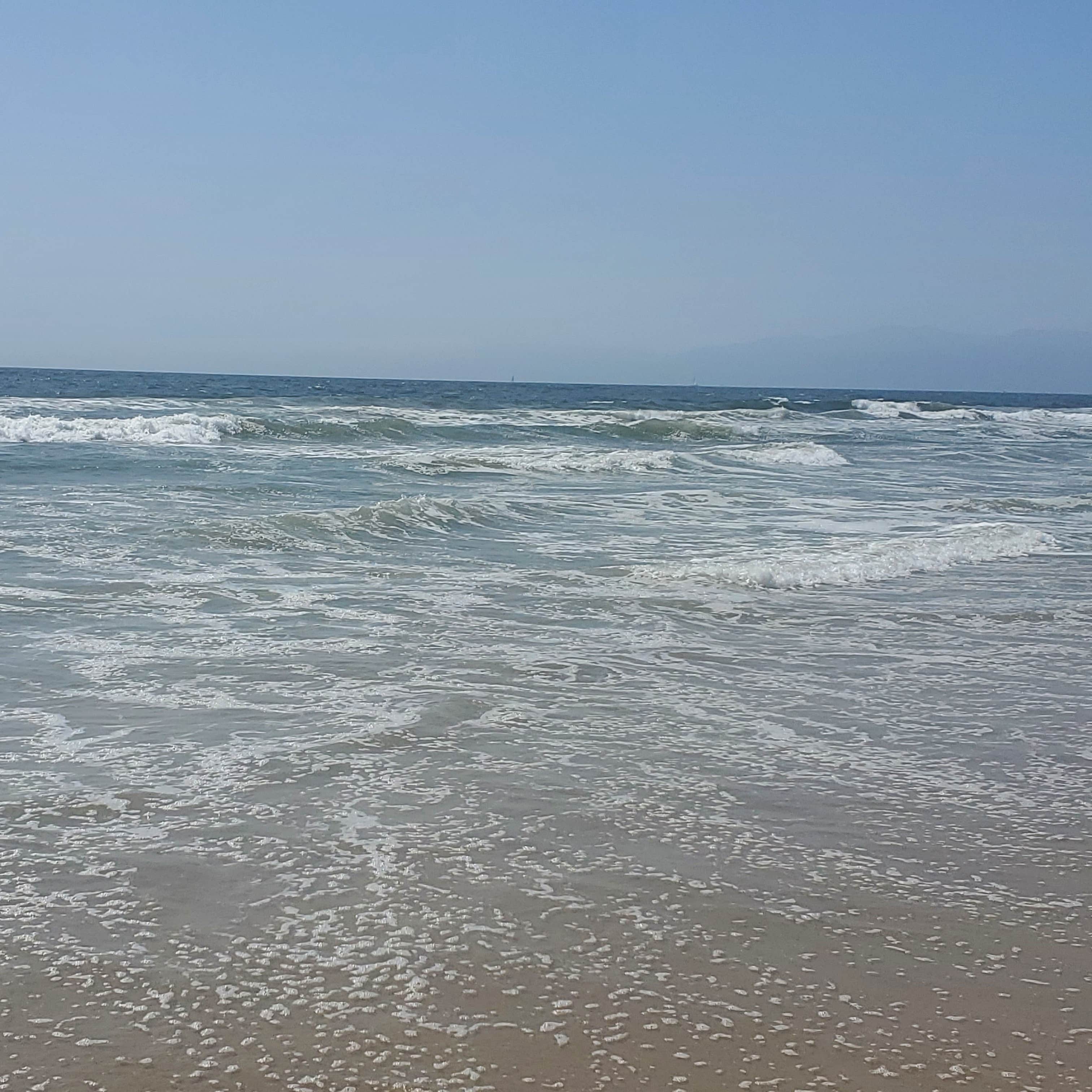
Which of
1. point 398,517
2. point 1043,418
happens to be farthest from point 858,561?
point 1043,418

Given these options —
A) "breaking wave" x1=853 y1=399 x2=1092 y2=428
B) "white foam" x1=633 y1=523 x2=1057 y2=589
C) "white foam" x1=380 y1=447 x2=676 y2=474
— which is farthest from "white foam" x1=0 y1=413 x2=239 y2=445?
"breaking wave" x1=853 y1=399 x2=1092 y2=428

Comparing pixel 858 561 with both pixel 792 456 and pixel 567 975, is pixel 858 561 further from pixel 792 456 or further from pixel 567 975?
pixel 792 456

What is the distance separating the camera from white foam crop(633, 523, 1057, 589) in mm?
9086

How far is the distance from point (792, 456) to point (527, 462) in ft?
21.7

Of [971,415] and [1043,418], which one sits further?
[1043,418]

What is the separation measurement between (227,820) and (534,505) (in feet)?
33.8

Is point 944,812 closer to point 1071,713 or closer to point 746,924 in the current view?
point 746,924

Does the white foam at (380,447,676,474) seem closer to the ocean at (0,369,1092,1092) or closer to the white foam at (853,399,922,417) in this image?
the ocean at (0,369,1092,1092)

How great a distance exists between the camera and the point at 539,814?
406cm

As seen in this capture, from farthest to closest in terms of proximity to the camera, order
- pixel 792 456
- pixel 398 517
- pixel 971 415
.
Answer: pixel 971 415
pixel 792 456
pixel 398 517

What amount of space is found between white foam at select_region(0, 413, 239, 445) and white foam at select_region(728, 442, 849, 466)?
11.3 m

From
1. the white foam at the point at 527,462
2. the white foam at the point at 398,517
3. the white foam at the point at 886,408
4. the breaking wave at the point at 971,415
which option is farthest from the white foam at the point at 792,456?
the white foam at the point at 886,408

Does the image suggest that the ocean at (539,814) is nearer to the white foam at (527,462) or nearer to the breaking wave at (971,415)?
the white foam at (527,462)

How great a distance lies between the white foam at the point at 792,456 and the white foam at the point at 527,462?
201 centimetres
